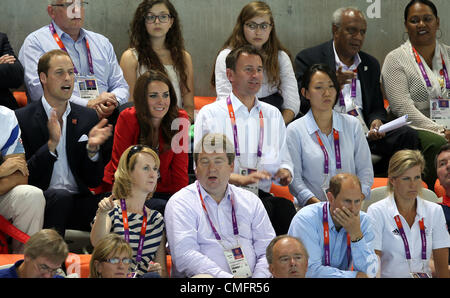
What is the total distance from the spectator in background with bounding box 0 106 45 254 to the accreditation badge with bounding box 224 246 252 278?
3.34ft

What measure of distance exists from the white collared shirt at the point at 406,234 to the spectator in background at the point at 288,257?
0.62 m

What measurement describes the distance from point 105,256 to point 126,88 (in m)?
1.99

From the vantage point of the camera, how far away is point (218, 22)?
5.80 m

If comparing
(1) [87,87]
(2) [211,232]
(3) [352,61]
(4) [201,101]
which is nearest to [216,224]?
(2) [211,232]

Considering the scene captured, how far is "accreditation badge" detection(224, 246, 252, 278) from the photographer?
354cm

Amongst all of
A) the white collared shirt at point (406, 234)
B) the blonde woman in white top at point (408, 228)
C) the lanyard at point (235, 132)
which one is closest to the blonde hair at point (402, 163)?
the blonde woman in white top at point (408, 228)

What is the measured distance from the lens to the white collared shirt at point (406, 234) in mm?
3811

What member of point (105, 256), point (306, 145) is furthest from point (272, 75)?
point (105, 256)

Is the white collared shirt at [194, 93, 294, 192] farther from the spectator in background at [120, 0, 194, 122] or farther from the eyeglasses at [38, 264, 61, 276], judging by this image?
the eyeglasses at [38, 264, 61, 276]

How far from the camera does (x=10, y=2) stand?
543 cm

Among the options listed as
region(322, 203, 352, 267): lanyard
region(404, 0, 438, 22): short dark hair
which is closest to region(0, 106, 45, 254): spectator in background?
region(322, 203, 352, 267): lanyard
